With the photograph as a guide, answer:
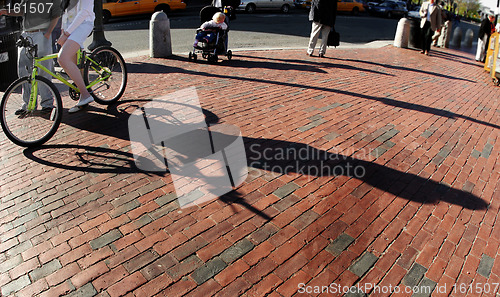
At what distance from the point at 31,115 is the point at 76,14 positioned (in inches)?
53.1

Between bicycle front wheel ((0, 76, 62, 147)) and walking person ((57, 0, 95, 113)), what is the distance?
41 cm

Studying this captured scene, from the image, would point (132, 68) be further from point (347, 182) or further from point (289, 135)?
point (347, 182)

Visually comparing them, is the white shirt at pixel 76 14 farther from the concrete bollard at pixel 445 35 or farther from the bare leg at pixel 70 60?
the concrete bollard at pixel 445 35

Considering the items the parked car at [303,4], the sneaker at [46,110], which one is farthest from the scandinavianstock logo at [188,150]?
the parked car at [303,4]

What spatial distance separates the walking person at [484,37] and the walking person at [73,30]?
544 inches

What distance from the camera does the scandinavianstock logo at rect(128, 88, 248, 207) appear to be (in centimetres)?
395

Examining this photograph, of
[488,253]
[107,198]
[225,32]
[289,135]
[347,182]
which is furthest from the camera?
[225,32]

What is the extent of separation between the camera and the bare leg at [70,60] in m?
4.91

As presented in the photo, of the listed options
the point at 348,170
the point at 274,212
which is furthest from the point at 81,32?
the point at 348,170

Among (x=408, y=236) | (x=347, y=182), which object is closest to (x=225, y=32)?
(x=347, y=182)

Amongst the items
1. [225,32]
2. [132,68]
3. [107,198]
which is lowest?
[107,198]

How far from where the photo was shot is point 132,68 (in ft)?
27.5

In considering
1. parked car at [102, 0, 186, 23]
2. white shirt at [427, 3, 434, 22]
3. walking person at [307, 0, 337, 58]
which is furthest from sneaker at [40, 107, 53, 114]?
parked car at [102, 0, 186, 23]

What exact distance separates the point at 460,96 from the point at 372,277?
650cm
